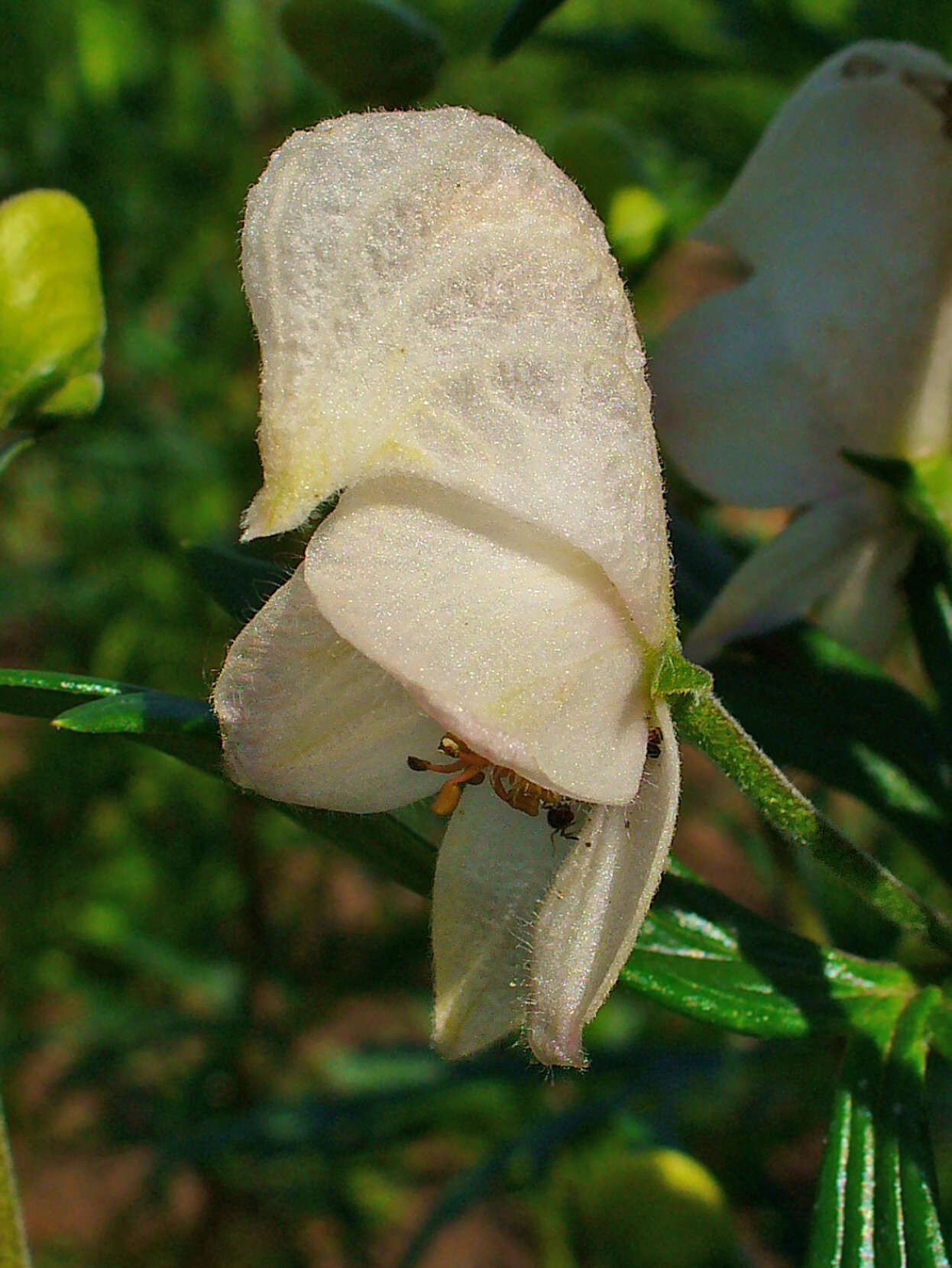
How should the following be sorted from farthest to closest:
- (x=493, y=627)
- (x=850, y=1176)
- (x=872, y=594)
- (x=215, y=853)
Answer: (x=215, y=853)
(x=872, y=594)
(x=850, y=1176)
(x=493, y=627)

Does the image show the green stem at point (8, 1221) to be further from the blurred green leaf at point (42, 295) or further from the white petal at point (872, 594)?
the white petal at point (872, 594)

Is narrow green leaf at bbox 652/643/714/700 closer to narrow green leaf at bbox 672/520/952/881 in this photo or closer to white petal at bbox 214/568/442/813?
white petal at bbox 214/568/442/813

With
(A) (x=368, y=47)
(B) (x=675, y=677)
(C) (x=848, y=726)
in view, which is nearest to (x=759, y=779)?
(B) (x=675, y=677)

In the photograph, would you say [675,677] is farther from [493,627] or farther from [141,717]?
[141,717]

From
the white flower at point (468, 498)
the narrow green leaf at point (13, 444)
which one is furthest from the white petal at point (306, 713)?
the narrow green leaf at point (13, 444)

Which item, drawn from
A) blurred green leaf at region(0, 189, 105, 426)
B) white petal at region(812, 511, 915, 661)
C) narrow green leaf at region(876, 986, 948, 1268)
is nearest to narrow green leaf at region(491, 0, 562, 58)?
blurred green leaf at region(0, 189, 105, 426)

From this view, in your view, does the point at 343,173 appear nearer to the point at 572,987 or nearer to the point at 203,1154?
the point at 572,987
